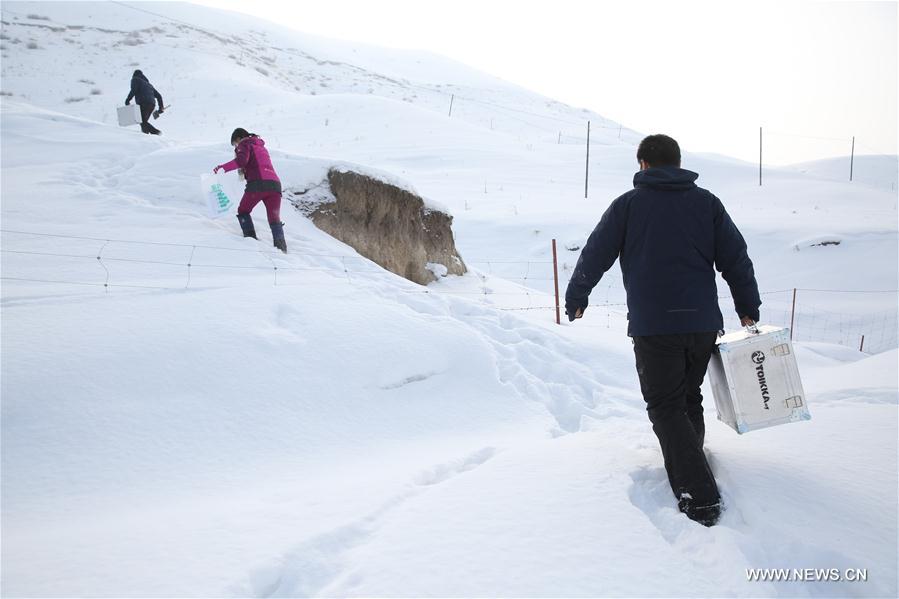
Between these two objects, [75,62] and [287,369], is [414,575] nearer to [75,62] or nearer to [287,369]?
[287,369]

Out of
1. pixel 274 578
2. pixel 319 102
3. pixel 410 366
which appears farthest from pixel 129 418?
pixel 319 102

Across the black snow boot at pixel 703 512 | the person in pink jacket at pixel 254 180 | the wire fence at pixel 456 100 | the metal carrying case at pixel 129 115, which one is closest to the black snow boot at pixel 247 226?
the person in pink jacket at pixel 254 180

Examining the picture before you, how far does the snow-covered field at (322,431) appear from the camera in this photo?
2066 mm

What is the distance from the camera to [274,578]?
2033 millimetres

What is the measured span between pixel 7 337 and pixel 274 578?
2.91 metres

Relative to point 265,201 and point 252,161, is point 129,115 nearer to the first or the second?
point 252,161

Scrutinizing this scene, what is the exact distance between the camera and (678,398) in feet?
8.40

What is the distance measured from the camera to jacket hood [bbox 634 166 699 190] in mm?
2584

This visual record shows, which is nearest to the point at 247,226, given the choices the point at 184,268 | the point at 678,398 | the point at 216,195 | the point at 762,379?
the point at 216,195

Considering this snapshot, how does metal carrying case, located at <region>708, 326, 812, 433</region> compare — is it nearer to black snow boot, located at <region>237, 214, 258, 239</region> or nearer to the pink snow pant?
the pink snow pant

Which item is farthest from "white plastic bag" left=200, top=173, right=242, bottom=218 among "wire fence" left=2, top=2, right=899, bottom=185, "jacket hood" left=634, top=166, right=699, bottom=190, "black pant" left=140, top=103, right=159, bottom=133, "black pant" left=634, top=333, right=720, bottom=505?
"wire fence" left=2, top=2, right=899, bottom=185

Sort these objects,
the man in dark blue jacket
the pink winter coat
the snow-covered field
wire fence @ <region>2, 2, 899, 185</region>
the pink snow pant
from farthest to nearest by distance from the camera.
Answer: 1. wire fence @ <region>2, 2, 899, 185</region>
2. the pink snow pant
3. the pink winter coat
4. the man in dark blue jacket
5. the snow-covered field

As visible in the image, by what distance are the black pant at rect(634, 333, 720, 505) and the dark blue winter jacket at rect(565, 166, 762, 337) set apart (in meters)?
0.09

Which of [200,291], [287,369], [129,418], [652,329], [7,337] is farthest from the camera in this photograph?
[200,291]
